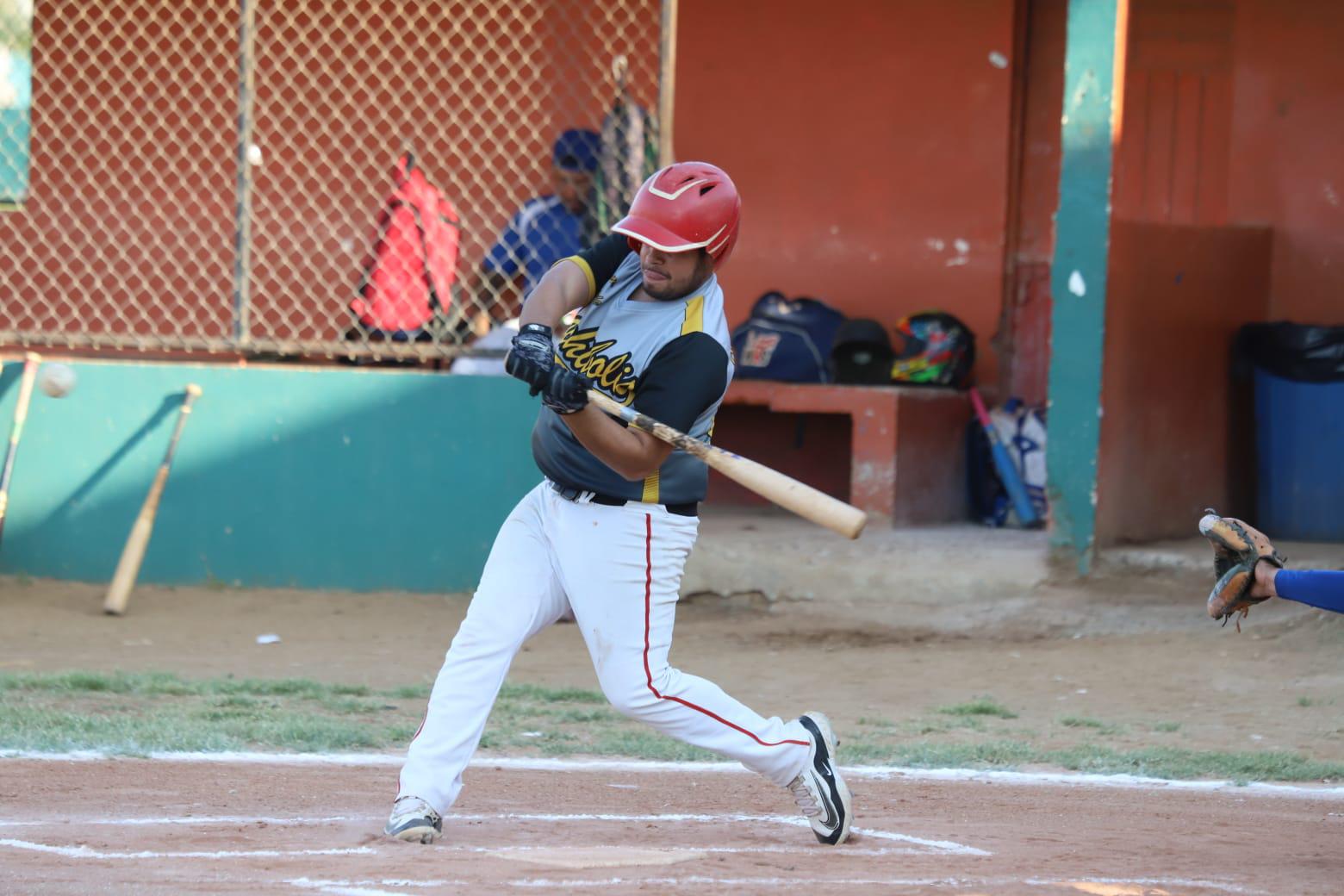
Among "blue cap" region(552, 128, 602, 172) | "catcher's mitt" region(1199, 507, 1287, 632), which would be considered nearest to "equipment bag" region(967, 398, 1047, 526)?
"blue cap" region(552, 128, 602, 172)

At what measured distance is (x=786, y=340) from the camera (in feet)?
31.4

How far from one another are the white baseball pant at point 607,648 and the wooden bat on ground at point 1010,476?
5199mm

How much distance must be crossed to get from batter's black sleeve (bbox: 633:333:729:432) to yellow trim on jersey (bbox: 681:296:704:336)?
2cm

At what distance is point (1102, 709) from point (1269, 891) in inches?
103

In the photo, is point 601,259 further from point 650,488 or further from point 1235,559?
point 1235,559

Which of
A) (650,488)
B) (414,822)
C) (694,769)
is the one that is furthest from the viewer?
(694,769)

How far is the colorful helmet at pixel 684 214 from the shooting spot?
4.14 meters

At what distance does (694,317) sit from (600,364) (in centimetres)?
27

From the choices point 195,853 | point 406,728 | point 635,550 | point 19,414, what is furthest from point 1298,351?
point 195,853

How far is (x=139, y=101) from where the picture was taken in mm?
Answer: 10148

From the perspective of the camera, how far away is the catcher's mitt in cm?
406

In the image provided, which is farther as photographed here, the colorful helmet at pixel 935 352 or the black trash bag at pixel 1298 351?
the colorful helmet at pixel 935 352

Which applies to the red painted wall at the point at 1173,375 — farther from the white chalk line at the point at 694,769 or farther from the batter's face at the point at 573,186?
the white chalk line at the point at 694,769

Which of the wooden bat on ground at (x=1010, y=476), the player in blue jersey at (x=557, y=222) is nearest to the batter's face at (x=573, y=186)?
the player in blue jersey at (x=557, y=222)
